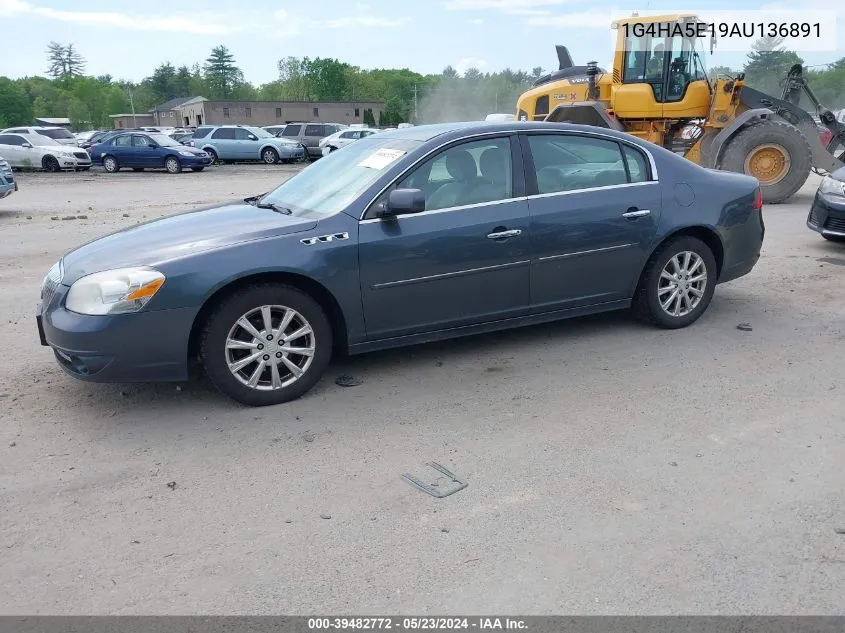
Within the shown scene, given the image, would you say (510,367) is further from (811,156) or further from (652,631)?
(811,156)

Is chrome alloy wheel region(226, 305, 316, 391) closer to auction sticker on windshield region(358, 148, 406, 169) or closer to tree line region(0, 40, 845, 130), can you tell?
auction sticker on windshield region(358, 148, 406, 169)

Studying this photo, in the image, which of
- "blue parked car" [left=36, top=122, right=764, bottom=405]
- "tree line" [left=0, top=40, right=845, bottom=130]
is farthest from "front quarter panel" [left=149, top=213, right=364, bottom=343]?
"tree line" [left=0, top=40, right=845, bottom=130]

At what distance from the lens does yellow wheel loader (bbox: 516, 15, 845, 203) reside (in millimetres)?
12641

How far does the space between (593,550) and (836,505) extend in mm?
1187

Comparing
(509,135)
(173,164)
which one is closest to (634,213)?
(509,135)

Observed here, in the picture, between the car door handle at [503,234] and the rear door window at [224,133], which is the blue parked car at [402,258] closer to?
the car door handle at [503,234]

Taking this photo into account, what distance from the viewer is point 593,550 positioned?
10.0 ft

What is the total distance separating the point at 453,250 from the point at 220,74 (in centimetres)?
15491

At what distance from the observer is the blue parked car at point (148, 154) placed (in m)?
26.5

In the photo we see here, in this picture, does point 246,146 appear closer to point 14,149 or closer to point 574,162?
point 14,149

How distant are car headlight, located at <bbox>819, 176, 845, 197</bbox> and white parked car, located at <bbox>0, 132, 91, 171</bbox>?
25262 millimetres

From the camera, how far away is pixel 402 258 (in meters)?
4.70

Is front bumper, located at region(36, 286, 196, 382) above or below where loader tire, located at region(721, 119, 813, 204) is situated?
below

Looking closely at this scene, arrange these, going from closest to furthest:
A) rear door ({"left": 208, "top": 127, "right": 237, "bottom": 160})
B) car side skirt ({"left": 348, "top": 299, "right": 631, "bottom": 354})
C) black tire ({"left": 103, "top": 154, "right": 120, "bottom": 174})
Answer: car side skirt ({"left": 348, "top": 299, "right": 631, "bottom": 354})
black tire ({"left": 103, "top": 154, "right": 120, "bottom": 174})
rear door ({"left": 208, "top": 127, "right": 237, "bottom": 160})
